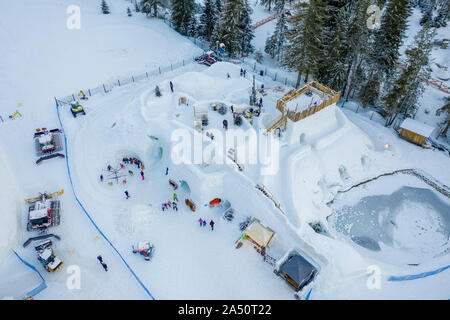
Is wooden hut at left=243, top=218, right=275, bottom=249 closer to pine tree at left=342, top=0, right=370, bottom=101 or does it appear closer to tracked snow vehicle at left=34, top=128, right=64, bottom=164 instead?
tracked snow vehicle at left=34, top=128, right=64, bottom=164

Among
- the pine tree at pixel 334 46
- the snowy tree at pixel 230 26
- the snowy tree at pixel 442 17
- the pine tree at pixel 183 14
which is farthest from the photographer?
the snowy tree at pixel 442 17

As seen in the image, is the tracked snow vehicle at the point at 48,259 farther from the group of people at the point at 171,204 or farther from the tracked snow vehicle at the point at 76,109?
the tracked snow vehicle at the point at 76,109

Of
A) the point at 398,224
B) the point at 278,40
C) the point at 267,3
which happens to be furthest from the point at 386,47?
the point at 267,3

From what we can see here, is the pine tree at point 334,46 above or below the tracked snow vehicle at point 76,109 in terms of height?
above

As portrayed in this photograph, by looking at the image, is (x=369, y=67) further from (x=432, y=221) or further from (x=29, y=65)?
(x=29, y=65)

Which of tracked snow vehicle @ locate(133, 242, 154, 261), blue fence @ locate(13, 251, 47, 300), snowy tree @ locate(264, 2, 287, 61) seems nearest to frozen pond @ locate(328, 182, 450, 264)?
tracked snow vehicle @ locate(133, 242, 154, 261)

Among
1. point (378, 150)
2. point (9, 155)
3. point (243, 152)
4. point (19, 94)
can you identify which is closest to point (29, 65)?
point (19, 94)

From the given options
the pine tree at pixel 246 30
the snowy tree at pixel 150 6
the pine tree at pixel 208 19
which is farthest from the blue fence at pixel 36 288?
the snowy tree at pixel 150 6
